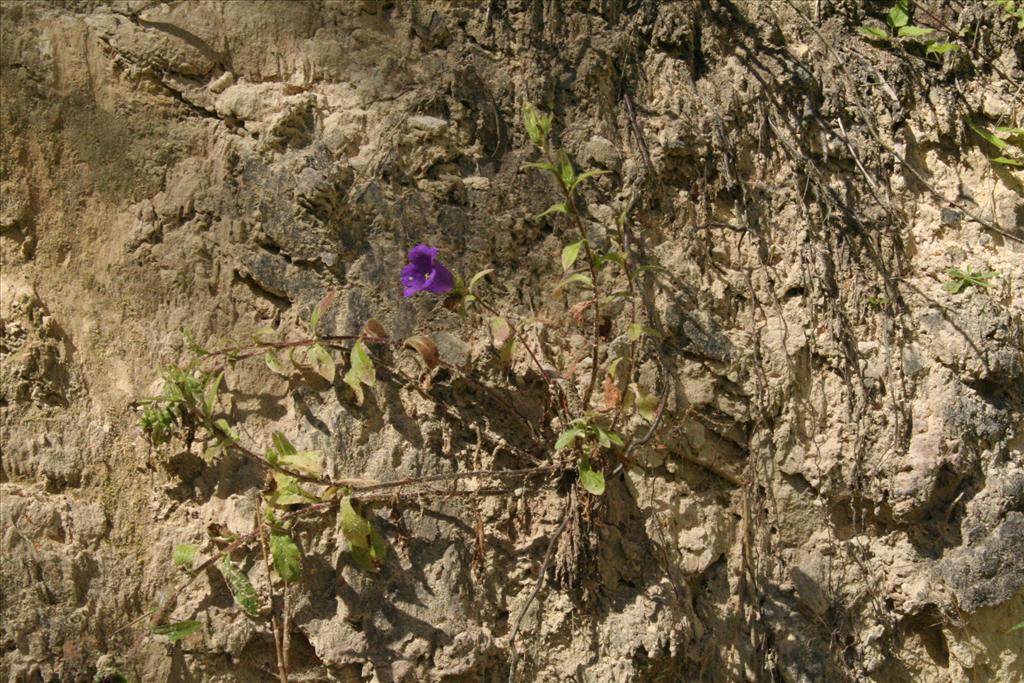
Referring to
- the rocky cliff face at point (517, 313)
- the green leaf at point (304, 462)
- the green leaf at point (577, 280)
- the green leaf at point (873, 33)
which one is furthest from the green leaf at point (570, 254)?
the green leaf at point (873, 33)

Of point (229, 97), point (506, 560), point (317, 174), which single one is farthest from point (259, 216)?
point (506, 560)

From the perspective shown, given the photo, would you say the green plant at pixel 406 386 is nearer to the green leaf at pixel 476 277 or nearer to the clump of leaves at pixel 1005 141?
the green leaf at pixel 476 277

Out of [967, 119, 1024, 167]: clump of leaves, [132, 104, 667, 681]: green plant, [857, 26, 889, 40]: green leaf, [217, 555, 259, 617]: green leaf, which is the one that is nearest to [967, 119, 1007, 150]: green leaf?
[967, 119, 1024, 167]: clump of leaves

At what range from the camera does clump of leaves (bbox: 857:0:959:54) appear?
11.0ft

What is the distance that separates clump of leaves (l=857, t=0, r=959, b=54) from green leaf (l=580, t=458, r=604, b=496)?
6.46 feet

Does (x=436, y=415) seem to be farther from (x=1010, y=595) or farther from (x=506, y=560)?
(x=1010, y=595)

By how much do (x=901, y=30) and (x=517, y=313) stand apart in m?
1.76

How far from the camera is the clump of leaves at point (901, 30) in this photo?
336 cm

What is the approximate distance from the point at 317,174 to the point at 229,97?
418mm

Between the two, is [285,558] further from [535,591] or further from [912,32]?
[912,32]

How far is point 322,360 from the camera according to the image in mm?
2762

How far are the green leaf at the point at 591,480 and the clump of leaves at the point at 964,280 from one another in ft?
4.47

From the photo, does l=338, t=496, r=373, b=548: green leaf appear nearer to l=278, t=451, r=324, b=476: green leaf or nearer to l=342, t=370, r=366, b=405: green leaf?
l=278, t=451, r=324, b=476: green leaf

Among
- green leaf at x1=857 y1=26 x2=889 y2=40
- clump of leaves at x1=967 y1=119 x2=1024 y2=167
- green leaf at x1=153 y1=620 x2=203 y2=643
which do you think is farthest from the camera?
green leaf at x1=857 y1=26 x2=889 y2=40
